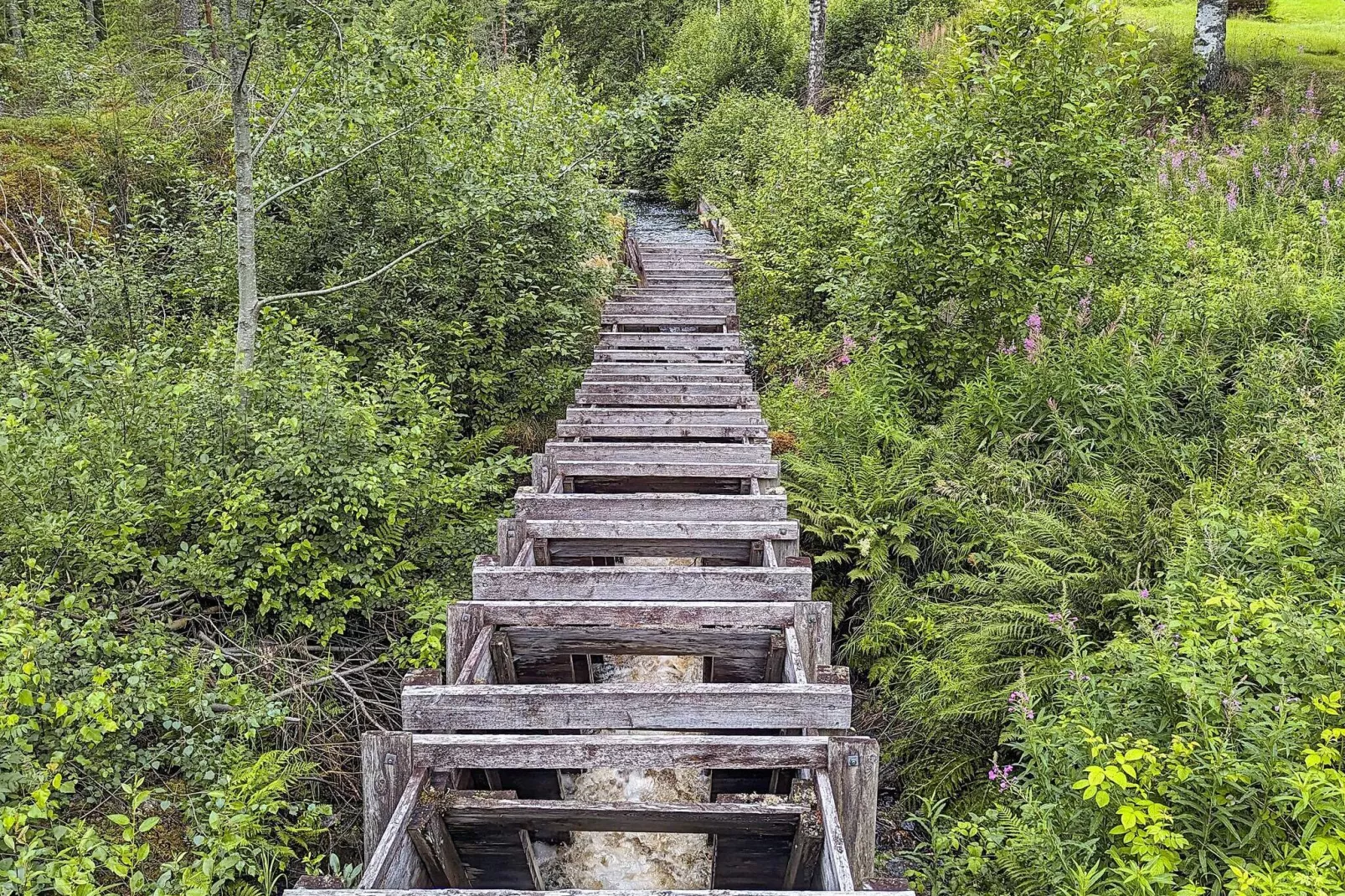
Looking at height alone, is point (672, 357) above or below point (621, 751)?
above

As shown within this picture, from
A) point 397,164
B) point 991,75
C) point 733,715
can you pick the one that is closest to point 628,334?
point 397,164

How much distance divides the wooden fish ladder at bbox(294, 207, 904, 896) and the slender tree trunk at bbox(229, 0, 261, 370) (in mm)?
2312

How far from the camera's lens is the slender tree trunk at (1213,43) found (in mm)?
13586

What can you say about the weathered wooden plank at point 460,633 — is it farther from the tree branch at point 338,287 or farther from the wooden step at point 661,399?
the wooden step at point 661,399

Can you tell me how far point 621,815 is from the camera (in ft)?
11.4

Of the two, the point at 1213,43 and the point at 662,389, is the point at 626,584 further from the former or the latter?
the point at 1213,43

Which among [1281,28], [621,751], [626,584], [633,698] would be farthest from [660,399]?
[1281,28]

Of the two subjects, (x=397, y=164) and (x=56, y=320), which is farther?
(x=397, y=164)

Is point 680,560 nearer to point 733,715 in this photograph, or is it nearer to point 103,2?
point 733,715

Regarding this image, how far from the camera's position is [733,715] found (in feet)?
12.5

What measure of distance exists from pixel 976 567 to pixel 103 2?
96.3ft

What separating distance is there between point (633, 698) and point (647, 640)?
2.83ft

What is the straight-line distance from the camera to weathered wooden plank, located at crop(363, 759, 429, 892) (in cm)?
303

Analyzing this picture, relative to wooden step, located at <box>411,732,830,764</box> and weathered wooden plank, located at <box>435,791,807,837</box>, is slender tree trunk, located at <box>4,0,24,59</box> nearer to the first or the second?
wooden step, located at <box>411,732,830,764</box>
